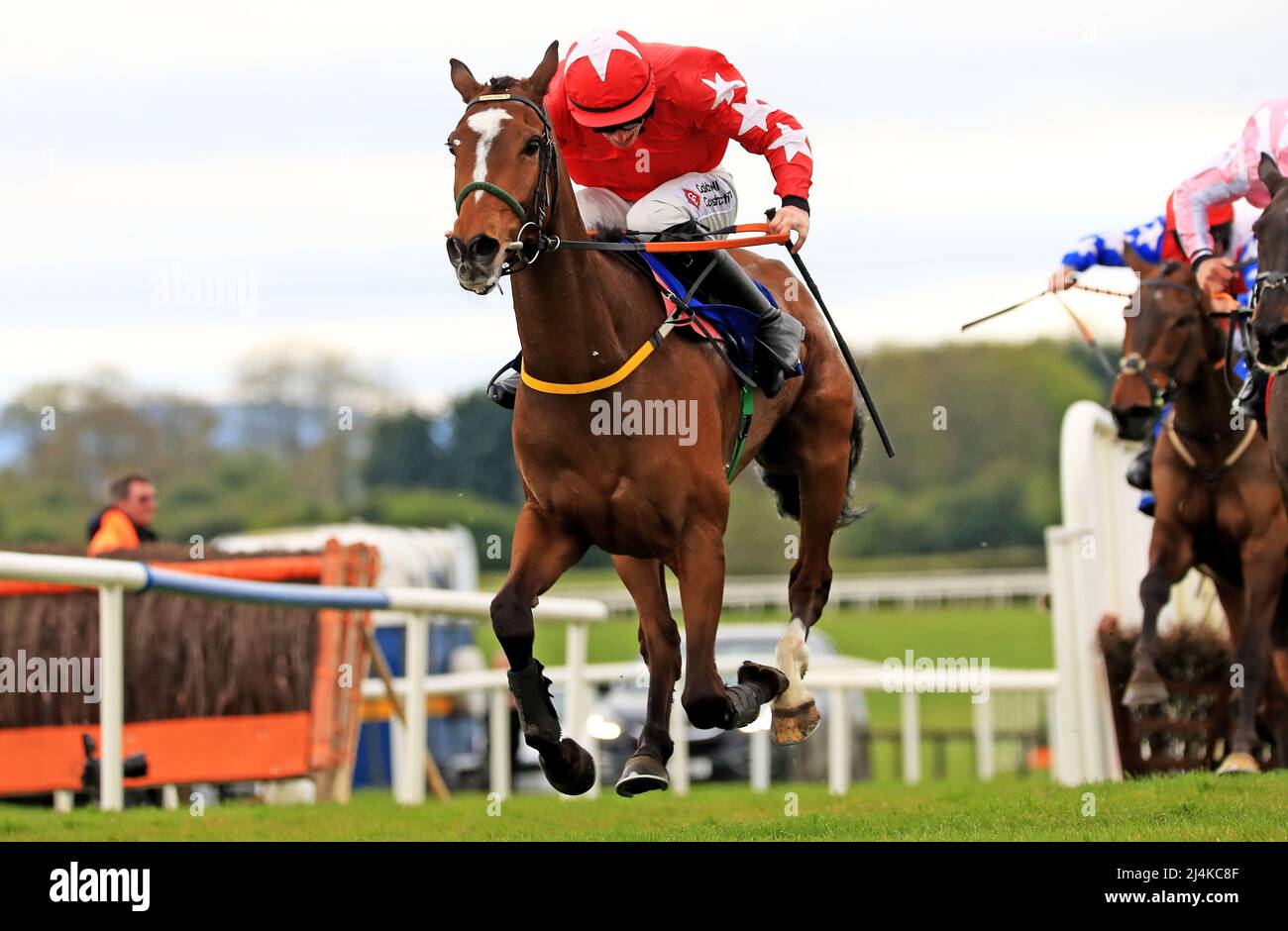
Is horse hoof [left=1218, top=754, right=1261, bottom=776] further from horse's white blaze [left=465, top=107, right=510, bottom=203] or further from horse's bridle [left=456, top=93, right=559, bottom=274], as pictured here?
horse's white blaze [left=465, top=107, right=510, bottom=203]

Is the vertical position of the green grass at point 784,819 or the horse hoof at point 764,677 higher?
the horse hoof at point 764,677

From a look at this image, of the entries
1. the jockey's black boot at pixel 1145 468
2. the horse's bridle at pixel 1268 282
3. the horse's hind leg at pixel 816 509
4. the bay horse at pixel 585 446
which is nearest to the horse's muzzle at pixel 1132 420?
the jockey's black boot at pixel 1145 468

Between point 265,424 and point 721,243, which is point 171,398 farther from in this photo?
point 721,243

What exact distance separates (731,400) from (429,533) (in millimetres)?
19510

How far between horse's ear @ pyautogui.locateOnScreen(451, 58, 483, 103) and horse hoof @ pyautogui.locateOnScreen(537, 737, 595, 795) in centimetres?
203

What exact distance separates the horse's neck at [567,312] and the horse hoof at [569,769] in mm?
1207

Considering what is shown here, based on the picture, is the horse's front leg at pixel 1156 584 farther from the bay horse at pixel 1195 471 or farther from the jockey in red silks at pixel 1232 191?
the jockey in red silks at pixel 1232 191

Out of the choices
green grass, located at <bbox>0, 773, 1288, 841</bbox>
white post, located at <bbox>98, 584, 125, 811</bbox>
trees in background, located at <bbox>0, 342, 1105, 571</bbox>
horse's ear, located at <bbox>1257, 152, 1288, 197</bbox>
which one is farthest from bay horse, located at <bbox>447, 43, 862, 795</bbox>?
trees in background, located at <bbox>0, 342, 1105, 571</bbox>

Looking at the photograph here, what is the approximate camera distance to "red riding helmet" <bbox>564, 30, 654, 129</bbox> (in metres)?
6.44

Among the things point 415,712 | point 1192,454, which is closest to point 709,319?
point 415,712

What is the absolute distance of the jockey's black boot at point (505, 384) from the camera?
21.9 feet

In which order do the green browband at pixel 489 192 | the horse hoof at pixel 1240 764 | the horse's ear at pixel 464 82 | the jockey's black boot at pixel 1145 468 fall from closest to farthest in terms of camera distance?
the green browband at pixel 489 192
the horse's ear at pixel 464 82
the horse hoof at pixel 1240 764
the jockey's black boot at pixel 1145 468

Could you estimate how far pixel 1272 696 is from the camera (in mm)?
10641
